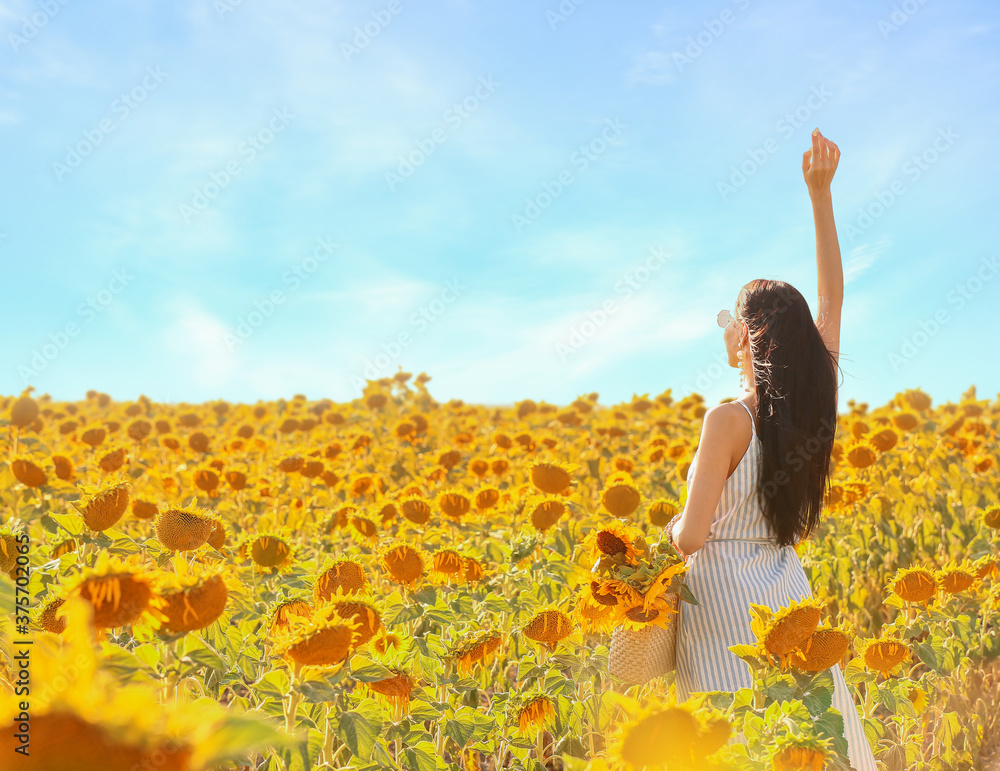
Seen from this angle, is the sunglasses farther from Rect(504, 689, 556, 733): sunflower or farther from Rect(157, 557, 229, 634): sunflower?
Rect(157, 557, 229, 634): sunflower

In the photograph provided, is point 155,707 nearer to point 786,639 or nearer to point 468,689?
point 786,639

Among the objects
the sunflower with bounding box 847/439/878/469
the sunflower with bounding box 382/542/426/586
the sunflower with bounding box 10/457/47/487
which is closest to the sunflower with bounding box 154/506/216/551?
the sunflower with bounding box 382/542/426/586

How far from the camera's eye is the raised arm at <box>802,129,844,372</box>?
350 cm

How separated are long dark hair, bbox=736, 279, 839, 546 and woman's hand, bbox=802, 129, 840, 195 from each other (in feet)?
2.97

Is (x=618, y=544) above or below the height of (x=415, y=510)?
below

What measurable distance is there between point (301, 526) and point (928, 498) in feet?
17.5

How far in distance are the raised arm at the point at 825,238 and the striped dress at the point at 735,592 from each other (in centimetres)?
94

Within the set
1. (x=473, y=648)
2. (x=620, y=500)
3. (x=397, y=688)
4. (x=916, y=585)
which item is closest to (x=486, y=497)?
(x=620, y=500)

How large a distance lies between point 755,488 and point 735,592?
1.41 feet

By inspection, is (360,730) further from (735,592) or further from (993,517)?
(993,517)

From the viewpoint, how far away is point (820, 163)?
3594 mm

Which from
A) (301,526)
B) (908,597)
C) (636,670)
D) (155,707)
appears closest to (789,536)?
(908,597)

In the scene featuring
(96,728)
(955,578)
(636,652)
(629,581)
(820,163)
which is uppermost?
(820,163)

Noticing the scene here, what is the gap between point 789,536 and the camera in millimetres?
2910
